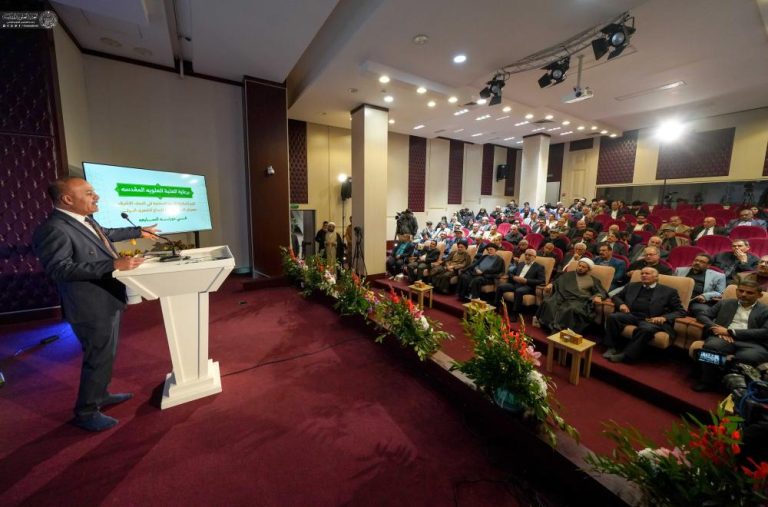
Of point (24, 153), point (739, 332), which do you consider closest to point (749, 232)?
point (739, 332)

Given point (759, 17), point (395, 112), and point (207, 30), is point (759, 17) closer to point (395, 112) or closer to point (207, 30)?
point (395, 112)

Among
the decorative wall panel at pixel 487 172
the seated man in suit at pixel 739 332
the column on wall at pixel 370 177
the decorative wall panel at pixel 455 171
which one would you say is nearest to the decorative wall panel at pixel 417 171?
the decorative wall panel at pixel 455 171

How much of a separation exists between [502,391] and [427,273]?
3.61m

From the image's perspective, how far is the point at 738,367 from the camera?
213 cm

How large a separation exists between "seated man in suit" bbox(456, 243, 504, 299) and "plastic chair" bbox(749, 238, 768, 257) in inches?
124

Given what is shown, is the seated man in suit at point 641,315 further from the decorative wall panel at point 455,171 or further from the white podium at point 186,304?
the decorative wall panel at point 455,171

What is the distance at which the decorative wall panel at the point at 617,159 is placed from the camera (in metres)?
10.1

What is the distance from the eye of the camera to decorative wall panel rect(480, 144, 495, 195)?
39.2 ft

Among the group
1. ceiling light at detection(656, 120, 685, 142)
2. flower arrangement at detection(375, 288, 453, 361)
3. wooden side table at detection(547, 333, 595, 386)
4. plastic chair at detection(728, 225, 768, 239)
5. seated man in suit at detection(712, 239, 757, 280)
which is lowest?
wooden side table at detection(547, 333, 595, 386)

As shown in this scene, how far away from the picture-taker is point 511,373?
1761 millimetres

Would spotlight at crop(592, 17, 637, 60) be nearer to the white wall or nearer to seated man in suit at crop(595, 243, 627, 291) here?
seated man in suit at crop(595, 243, 627, 291)

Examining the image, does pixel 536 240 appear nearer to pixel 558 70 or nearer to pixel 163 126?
pixel 558 70
